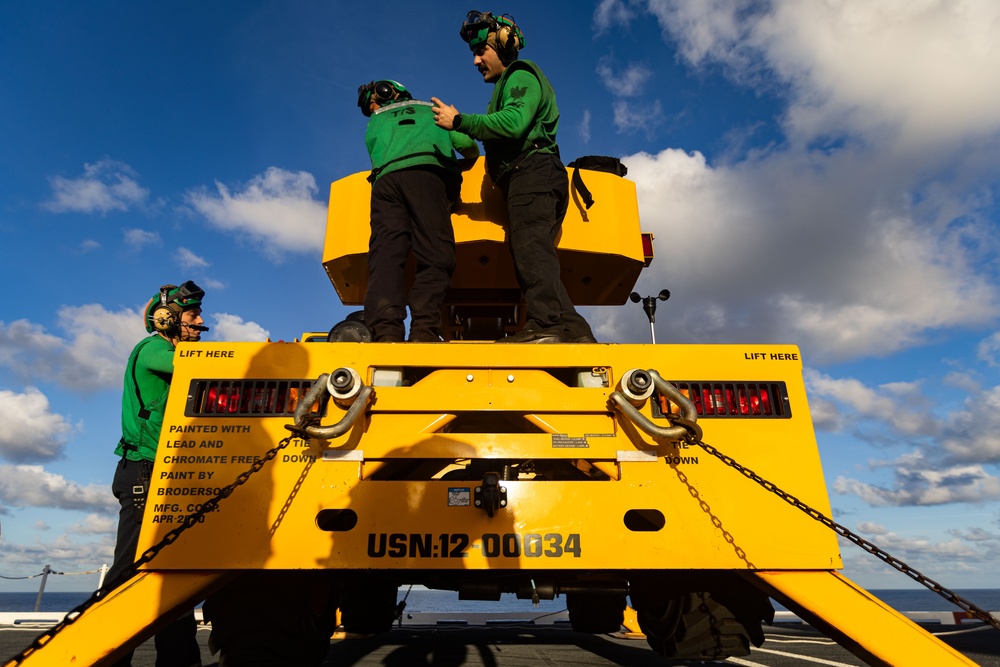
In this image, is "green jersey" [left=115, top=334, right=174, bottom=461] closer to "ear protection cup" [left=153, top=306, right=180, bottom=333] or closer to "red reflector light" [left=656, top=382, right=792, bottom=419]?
"ear protection cup" [left=153, top=306, right=180, bottom=333]

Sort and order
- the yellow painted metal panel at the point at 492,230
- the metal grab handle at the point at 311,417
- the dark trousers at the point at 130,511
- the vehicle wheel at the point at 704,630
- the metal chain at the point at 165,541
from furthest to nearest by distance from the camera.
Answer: the yellow painted metal panel at the point at 492,230
the dark trousers at the point at 130,511
the vehicle wheel at the point at 704,630
the metal grab handle at the point at 311,417
the metal chain at the point at 165,541

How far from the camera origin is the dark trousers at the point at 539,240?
10.5ft

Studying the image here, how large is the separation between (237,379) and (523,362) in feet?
4.13

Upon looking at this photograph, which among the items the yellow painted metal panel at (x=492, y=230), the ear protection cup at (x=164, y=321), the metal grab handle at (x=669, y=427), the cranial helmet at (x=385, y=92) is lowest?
the metal grab handle at (x=669, y=427)

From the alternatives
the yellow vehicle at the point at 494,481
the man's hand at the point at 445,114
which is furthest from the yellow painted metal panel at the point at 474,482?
the man's hand at the point at 445,114

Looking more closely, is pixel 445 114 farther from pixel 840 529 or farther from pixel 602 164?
pixel 840 529

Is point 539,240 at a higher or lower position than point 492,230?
lower

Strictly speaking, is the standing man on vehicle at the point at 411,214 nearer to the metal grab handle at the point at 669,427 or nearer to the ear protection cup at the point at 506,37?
the ear protection cup at the point at 506,37

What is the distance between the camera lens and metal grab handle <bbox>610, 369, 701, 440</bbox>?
2393 millimetres

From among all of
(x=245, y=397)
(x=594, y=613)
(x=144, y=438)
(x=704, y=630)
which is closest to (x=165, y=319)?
(x=144, y=438)

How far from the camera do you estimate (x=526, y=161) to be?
11.8 ft

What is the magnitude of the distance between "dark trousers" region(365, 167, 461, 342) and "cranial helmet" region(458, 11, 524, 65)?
0.99m

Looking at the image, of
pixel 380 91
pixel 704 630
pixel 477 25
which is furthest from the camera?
pixel 380 91

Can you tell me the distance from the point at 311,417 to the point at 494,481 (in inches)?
30.3
